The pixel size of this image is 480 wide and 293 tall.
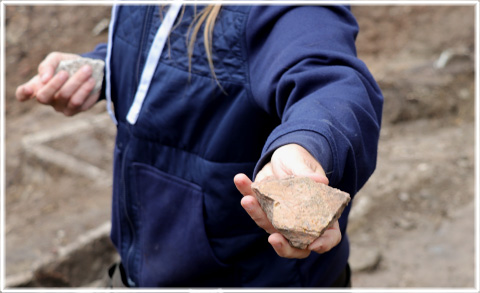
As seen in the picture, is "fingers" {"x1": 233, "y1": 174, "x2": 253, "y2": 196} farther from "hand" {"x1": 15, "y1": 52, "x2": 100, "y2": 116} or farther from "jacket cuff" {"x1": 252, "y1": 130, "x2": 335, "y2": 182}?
"hand" {"x1": 15, "y1": 52, "x2": 100, "y2": 116}

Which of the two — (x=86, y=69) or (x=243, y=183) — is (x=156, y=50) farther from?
(x=243, y=183)

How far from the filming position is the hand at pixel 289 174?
3.19ft

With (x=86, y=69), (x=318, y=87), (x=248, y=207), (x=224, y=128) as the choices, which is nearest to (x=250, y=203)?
(x=248, y=207)

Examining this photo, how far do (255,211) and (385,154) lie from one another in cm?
319

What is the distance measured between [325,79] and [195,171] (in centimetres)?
46

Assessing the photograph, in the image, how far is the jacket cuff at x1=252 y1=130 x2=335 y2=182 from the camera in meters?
0.99

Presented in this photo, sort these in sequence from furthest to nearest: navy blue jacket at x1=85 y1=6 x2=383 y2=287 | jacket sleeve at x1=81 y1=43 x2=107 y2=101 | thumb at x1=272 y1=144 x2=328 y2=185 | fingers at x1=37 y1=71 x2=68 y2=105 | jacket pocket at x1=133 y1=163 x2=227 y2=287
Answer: jacket sleeve at x1=81 y1=43 x2=107 y2=101
fingers at x1=37 y1=71 x2=68 y2=105
jacket pocket at x1=133 y1=163 x2=227 y2=287
navy blue jacket at x1=85 y1=6 x2=383 y2=287
thumb at x1=272 y1=144 x2=328 y2=185

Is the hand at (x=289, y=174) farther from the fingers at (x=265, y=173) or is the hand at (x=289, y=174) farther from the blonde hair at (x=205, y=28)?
the blonde hair at (x=205, y=28)

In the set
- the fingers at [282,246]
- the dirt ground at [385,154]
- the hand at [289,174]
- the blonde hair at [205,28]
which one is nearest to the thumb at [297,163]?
the hand at [289,174]

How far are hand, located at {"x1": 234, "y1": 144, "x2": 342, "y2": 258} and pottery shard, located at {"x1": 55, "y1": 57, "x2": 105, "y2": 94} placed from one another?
0.83 metres

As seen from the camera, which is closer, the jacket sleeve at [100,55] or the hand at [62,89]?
the hand at [62,89]

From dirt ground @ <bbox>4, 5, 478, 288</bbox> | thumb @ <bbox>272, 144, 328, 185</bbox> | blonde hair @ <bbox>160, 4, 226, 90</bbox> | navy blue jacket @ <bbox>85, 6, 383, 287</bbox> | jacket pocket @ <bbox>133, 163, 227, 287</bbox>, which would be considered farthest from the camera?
dirt ground @ <bbox>4, 5, 478, 288</bbox>

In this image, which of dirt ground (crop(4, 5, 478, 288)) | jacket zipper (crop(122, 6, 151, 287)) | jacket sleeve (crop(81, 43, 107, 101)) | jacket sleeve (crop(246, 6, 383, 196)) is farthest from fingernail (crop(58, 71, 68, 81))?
dirt ground (crop(4, 5, 478, 288))

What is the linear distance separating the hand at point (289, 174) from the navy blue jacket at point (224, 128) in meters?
0.06
